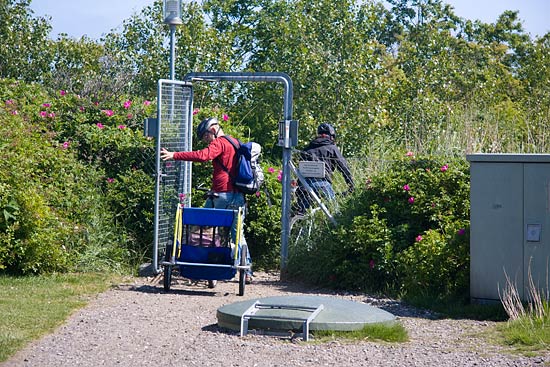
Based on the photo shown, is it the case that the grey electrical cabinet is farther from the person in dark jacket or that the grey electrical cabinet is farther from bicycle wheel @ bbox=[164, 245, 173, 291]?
bicycle wheel @ bbox=[164, 245, 173, 291]

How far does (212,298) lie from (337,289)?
56.5 inches

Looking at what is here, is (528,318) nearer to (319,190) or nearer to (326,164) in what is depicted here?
(319,190)

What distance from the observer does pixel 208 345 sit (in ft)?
23.0

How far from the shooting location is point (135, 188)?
1152 cm

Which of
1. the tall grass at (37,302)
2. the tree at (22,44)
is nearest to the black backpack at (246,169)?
the tall grass at (37,302)

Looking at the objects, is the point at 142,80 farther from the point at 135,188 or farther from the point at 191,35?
the point at 135,188

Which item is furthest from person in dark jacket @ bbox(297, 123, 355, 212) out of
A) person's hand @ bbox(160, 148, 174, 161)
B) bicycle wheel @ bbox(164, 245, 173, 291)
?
bicycle wheel @ bbox(164, 245, 173, 291)

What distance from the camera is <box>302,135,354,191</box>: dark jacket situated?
11211 millimetres

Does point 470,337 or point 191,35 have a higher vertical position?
point 191,35

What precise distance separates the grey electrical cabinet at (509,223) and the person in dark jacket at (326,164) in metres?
2.69

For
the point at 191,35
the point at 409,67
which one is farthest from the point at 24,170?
the point at 409,67

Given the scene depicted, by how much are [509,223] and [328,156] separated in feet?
11.5

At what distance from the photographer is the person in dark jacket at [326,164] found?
11.2 metres

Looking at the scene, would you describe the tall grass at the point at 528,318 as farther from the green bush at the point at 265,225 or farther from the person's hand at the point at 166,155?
the person's hand at the point at 166,155
